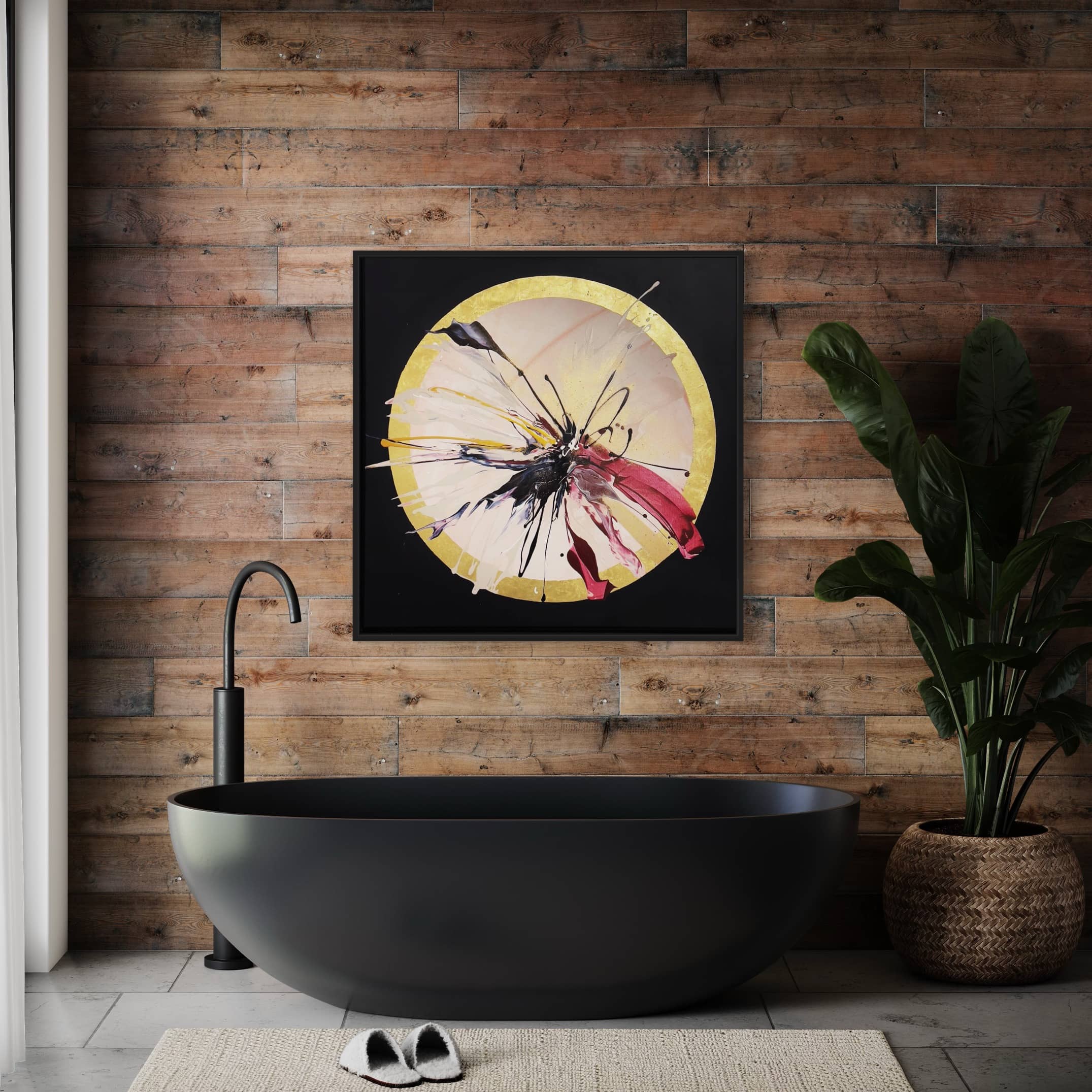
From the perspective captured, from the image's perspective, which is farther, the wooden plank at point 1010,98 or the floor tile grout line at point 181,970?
the wooden plank at point 1010,98

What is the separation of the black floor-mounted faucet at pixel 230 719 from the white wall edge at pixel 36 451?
1.42 feet

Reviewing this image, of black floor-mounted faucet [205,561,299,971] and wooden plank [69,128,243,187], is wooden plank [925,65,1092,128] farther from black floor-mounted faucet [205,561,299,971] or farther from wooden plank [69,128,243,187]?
black floor-mounted faucet [205,561,299,971]

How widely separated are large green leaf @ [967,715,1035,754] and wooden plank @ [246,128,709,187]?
1.61m

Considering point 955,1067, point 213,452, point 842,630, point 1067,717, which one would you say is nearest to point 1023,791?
point 1067,717

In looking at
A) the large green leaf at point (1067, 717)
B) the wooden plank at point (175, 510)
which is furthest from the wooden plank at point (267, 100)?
the large green leaf at point (1067, 717)

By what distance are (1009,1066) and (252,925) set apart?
1.59 m

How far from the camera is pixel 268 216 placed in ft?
10.2

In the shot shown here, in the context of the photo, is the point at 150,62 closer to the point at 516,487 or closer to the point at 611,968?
the point at 516,487

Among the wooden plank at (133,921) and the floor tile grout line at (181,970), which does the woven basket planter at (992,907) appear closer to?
the floor tile grout line at (181,970)

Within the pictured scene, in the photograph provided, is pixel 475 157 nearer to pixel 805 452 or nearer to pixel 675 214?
pixel 675 214

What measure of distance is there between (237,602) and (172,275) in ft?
3.09

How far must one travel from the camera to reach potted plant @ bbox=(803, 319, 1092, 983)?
267 centimetres

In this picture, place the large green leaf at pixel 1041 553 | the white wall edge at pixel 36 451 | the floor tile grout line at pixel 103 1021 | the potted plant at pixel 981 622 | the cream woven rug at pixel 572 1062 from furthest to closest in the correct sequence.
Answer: the white wall edge at pixel 36 451 → the potted plant at pixel 981 622 → the large green leaf at pixel 1041 553 → the floor tile grout line at pixel 103 1021 → the cream woven rug at pixel 572 1062

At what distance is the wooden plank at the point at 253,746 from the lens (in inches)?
122
